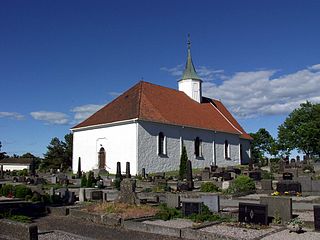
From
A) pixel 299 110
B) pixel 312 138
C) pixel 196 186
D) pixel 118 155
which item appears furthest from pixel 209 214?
pixel 299 110

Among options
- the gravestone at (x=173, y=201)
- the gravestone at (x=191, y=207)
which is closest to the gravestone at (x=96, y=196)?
the gravestone at (x=173, y=201)

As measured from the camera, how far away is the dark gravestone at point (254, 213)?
9.55 m

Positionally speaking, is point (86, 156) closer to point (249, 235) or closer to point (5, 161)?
point (249, 235)

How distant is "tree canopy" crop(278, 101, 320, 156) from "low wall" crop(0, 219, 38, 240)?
5112 centimetres

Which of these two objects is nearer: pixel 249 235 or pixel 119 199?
pixel 249 235

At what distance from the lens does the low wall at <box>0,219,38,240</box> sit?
7.14m

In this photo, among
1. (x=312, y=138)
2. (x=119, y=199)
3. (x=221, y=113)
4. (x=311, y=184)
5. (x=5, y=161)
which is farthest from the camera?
(x=5, y=161)

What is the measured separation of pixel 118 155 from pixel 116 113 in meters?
3.72

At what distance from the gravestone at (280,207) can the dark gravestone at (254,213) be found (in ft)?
2.01

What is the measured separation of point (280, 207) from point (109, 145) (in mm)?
24121

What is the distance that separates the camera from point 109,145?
108 feet

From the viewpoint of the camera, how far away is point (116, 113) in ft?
109

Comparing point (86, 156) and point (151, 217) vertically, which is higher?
point (86, 156)

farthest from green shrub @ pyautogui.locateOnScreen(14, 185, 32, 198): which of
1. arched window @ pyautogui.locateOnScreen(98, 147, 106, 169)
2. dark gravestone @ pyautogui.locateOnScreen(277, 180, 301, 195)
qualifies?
arched window @ pyautogui.locateOnScreen(98, 147, 106, 169)
